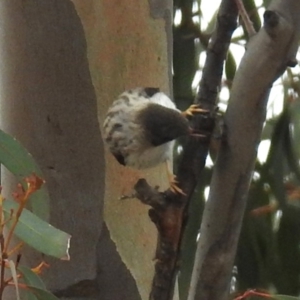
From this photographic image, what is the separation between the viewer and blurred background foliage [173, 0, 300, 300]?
112 cm

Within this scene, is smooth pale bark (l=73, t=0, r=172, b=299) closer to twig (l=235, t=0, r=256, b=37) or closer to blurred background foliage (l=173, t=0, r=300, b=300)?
twig (l=235, t=0, r=256, b=37)

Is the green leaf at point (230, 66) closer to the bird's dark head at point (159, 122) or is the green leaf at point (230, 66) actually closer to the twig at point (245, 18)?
the bird's dark head at point (159, 122)

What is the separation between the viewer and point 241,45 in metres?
1.11

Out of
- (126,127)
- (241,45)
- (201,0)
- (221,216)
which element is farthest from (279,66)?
(201,0)

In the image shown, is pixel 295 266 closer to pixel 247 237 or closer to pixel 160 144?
pixel 247 237

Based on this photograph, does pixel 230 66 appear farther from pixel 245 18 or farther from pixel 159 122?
pixel 245 18

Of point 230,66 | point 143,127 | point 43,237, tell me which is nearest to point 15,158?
point 43,237

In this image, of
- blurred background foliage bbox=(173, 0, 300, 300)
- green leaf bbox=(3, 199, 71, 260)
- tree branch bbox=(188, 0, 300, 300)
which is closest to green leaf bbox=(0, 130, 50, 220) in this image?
green leaf bbox=(3, 199, 71, 260)

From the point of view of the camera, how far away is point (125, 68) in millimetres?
711

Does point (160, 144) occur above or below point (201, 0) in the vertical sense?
below

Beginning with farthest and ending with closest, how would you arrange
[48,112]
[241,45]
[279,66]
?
[241,45] < [48,112] < [279,66]

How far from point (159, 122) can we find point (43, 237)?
23 cm

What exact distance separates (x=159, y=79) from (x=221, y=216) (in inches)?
8.3

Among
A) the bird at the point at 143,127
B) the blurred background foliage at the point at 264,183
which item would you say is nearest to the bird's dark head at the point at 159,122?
the bird at the point at 143,127
